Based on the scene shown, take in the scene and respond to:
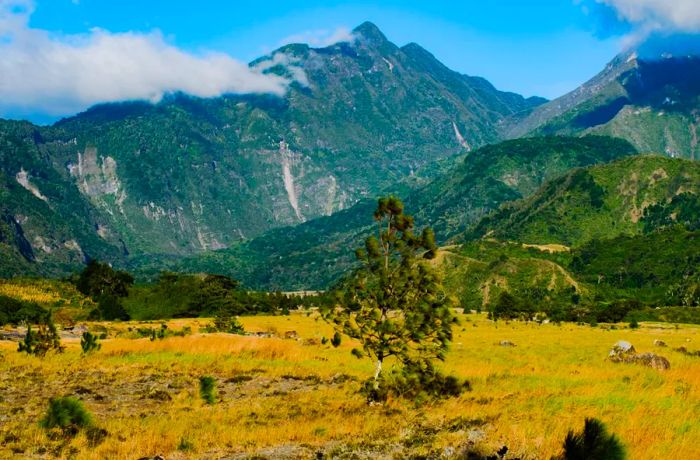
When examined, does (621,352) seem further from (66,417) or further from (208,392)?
(66,417)

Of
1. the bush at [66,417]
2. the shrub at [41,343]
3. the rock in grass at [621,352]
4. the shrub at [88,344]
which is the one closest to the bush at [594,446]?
the bush at [66,417]

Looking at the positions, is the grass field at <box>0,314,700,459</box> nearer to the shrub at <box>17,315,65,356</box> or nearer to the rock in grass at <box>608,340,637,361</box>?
the shrub at <box>17,315,65,356</box>

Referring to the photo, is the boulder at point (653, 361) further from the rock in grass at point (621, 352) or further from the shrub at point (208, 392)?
the shrub at point (208, 392)

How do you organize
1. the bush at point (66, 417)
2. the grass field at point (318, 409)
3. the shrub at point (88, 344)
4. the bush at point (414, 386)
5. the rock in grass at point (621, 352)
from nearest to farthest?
the grass field at point (318, 409) < the bush at point (66, 417) < the bush at point (414, 386) < the rock in grass at point (621, 352) < the shrub at point (88, 344)

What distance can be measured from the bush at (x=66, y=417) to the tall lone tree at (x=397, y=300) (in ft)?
27.9

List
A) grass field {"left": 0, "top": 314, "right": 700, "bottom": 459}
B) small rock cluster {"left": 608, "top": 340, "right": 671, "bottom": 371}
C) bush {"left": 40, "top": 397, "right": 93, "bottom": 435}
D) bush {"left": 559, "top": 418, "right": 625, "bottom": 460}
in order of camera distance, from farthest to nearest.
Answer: small rock cluster {"left": 608, "top": 340, "right": 671, "bottom": 371} → bush {"left": 40, "top": 397, "right": 93, "bottom": 435} → grass field {"left": 0, "top": 314, "right": 700, "bottom": 459} → bush {"left": 559, "top": 418, "right": 625, "bottom": 460}

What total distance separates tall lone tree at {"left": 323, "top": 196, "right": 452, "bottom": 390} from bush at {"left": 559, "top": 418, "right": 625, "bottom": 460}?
11.9m

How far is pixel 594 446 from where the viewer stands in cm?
855

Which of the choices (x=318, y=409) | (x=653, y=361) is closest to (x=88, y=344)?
(x=318, y=409)

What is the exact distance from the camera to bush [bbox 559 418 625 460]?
8.43 metres

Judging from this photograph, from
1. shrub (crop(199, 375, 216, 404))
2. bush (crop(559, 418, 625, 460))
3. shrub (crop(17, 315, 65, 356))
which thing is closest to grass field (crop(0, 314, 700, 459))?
shrub (crop(199, 375, 216, 404))

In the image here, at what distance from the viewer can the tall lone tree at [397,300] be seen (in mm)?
20891

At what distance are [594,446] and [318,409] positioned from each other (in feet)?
38.9

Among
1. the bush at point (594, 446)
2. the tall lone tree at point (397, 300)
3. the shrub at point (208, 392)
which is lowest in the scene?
the shrub at point (208, 392)
